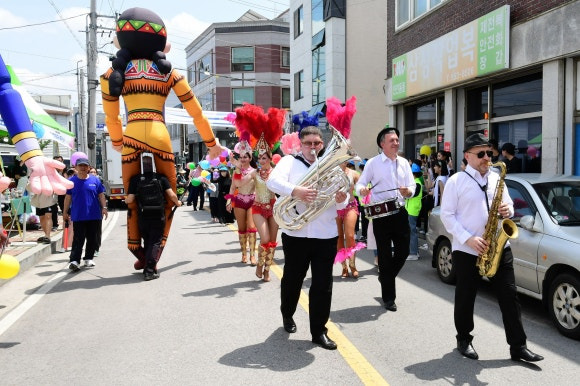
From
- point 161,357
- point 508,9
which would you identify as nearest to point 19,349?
point 161,357

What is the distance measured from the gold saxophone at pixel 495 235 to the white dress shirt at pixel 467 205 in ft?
0.28

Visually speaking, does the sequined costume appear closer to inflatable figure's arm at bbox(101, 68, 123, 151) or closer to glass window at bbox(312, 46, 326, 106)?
inflatable figure's arm at bbox(101, 68, 123, 151)

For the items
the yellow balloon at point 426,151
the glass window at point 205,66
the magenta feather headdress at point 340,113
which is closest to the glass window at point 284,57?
the glass window at point 205,66

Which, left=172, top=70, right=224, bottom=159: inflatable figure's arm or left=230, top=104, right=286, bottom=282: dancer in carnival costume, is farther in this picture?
left=172, top=70, right=224, bottom=159: inflatable figure's arm

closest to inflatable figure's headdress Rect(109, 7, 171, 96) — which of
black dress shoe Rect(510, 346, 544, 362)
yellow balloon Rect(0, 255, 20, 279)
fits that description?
yellow balloon Rect(0, 255, 20, 279)

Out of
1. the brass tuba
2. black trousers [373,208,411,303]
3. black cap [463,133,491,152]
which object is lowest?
black trousers [373,208,411,303]

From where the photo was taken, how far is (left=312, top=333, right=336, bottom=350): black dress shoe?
455 cm

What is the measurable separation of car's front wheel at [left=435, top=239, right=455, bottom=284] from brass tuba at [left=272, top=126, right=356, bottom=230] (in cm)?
309

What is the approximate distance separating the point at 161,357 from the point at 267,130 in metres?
5.06

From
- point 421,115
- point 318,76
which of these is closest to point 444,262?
point 421,115

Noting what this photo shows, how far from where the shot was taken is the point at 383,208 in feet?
19.0

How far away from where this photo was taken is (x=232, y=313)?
18.6 ft

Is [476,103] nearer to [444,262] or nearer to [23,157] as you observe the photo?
[444,262]

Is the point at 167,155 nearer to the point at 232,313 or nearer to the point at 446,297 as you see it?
the point at 232,313
